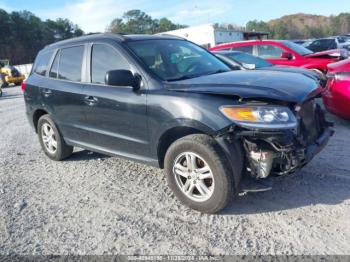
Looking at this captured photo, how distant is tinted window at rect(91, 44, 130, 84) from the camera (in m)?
4.30

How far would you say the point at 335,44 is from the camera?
1798cm

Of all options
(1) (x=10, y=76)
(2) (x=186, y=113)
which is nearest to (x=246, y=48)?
(2) (x=186, y=113)

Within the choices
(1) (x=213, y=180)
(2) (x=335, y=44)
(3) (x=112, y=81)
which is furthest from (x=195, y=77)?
(2) (x=335, y=44)

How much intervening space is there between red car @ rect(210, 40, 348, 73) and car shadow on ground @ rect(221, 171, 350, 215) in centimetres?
594

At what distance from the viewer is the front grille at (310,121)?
3.66 m

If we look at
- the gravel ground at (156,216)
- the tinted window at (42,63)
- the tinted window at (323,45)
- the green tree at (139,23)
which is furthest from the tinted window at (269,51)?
the green tree at (139,23)

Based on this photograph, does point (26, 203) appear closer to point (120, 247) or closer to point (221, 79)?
point (120, 247)

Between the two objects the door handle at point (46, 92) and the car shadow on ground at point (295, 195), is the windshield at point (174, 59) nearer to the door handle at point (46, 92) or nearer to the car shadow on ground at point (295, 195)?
the car shadow on ground at point (295, 195)

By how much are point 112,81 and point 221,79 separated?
115 centimetres

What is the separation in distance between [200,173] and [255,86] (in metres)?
1.00

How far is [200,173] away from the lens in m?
3.63

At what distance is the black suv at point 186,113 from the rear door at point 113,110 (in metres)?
0.01

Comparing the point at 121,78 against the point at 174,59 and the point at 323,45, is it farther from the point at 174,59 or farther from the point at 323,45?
the point at 323,45

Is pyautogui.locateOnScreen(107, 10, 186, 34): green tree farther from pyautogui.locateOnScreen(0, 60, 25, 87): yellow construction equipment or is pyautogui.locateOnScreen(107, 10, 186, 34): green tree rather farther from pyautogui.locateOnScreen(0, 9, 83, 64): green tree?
pyautogui.locateOnScreen(0, 60, 25, 87): yellow construction equipment
